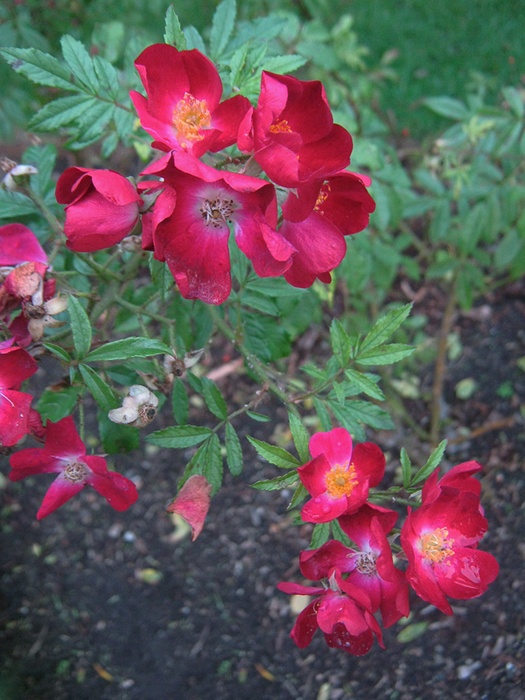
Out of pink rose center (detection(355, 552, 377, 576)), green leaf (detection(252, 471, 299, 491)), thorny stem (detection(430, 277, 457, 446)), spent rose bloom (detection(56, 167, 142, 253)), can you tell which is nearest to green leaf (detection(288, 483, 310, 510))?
green leaf (detection(252, 471, 299, 491))

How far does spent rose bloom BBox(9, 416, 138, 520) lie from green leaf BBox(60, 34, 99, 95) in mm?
645

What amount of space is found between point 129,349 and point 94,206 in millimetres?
210

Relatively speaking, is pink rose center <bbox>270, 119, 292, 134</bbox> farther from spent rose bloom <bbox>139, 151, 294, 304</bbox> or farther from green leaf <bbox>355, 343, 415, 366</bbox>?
green leaf <bbox>355, 343, 415, 366</bbox>

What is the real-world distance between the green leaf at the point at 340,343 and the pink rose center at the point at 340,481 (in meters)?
0.19

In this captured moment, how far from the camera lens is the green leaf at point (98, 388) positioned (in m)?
0.96

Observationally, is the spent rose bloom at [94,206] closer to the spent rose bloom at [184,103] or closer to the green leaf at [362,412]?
the spent rose bloom at [184,103]

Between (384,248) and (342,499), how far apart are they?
1.24 m

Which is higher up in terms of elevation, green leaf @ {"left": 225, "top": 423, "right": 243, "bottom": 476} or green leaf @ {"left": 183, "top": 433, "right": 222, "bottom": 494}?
green leaf @ {"left": 225, "top": 423, "right": 243, "bottom": 476}

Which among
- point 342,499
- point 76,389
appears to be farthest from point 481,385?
point 76,389

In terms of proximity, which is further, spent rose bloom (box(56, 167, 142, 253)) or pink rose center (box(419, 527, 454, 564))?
pink rose center (box(419, 527, 454, 564))

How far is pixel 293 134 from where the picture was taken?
78 centimetres

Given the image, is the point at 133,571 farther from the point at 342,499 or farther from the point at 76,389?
the point at 342,499

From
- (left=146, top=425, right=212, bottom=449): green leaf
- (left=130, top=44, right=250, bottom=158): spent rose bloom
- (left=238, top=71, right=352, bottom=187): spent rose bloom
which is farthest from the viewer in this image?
(left=146, top=425, right=212, bottom=449): green leaf

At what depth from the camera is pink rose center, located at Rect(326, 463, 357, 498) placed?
0.99 metres
